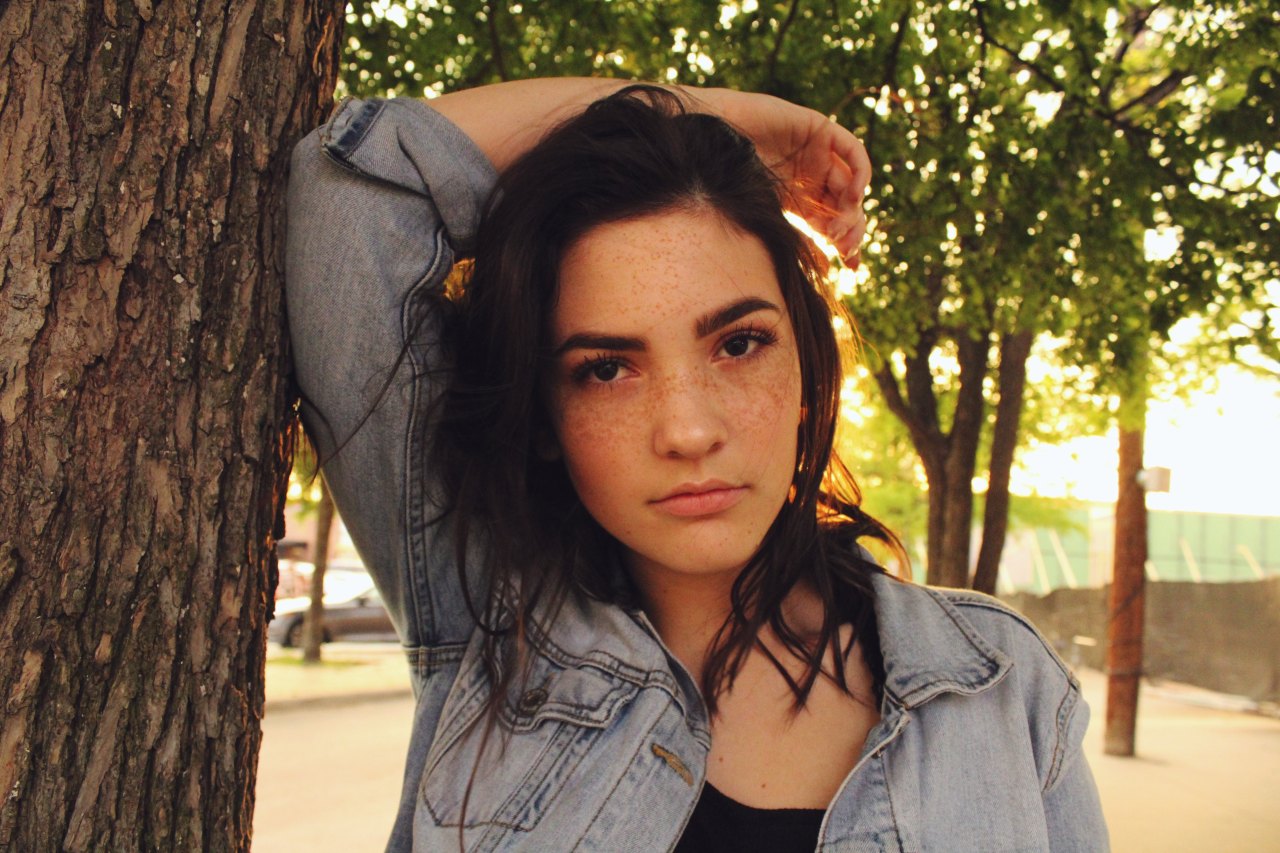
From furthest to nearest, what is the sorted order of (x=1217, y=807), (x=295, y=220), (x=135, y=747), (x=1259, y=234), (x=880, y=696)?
1. (x=1217, y=807)
2. (x=1259, y=234)
3. (x=880, y=696)
4. (x=295, y=220)
5. (x=135, y=747)

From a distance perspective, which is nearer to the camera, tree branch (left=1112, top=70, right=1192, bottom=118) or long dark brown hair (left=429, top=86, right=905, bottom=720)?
long dark brown hair (left=429, top=86, right=905, bottom=720)

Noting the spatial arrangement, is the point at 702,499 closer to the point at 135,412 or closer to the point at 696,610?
the point at 696,610

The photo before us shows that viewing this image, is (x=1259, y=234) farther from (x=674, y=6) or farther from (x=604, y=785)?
(x=604, y=785)

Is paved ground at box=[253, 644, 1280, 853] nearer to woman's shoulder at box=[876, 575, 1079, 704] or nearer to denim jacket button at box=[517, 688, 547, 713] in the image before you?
denim jacket button at box=[517, 688, 547, 713]

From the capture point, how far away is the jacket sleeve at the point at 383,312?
73.2 inches

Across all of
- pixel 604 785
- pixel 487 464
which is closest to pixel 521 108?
pixel 487 464

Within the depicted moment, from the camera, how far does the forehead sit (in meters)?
1.94

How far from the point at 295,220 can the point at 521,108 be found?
1.64 ft

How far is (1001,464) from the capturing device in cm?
773

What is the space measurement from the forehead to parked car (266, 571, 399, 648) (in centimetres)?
2120

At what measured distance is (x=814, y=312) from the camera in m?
2.22

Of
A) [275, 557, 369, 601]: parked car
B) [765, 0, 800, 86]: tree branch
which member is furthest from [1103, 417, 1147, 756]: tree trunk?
[275, 557, 369, 601]: parked car

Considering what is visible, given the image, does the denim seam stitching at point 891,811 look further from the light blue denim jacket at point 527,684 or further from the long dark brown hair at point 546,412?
the long dark brown hair at point 546,412

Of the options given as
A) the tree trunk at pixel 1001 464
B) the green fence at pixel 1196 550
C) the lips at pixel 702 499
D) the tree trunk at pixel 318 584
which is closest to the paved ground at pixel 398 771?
the tree trunk at pixel 318 584
